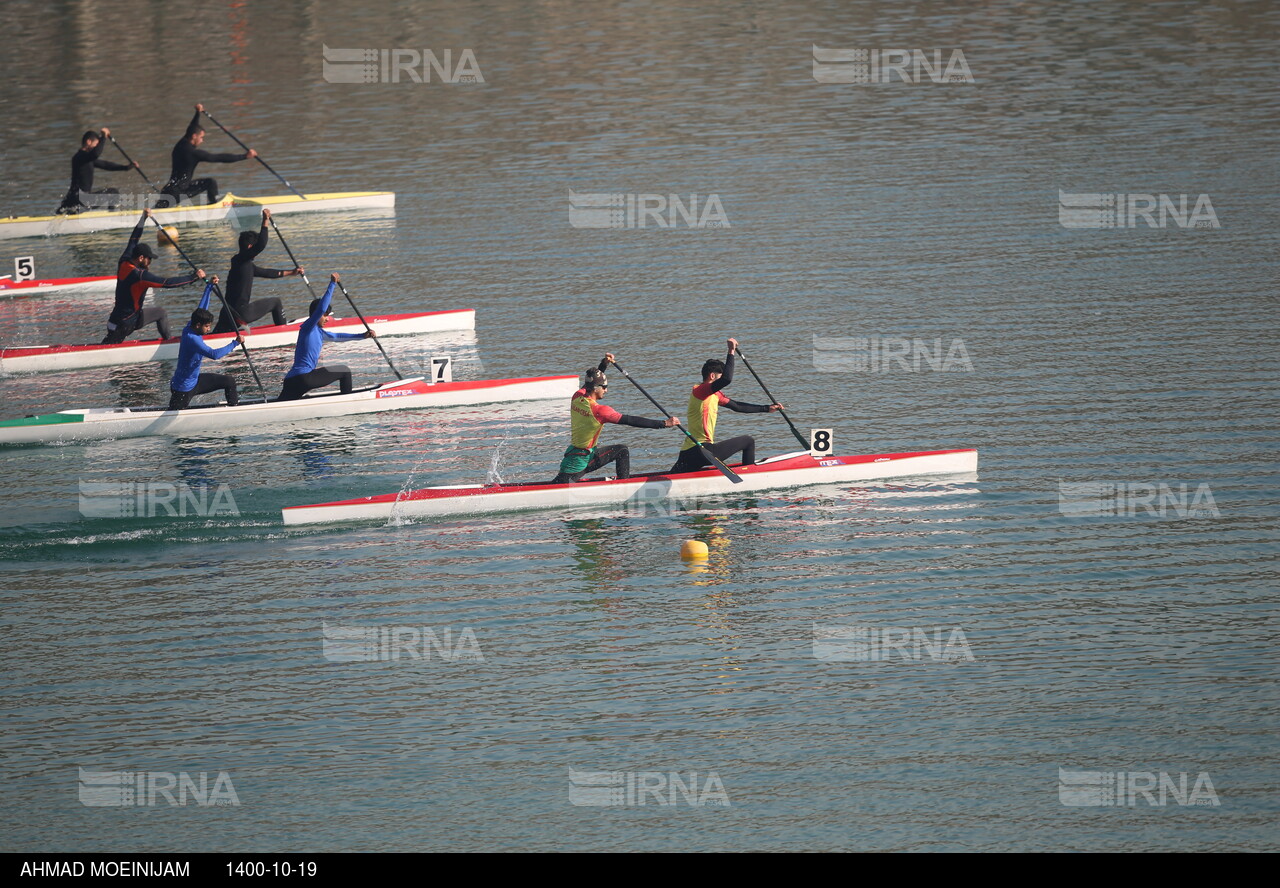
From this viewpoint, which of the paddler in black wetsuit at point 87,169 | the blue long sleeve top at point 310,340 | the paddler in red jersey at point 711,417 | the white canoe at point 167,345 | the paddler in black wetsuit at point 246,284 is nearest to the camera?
the paddler in red jersey at point 711,417

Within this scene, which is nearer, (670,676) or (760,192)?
(670,676)

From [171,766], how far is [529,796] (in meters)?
3.27

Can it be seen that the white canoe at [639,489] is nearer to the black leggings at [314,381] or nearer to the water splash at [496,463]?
the water splash at [496,463]

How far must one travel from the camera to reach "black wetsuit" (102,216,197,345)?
85.1 feet

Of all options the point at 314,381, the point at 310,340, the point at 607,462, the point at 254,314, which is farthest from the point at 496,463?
the point at 254,314

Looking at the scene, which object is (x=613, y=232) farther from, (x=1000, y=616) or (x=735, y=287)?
(x=1000, y=616)

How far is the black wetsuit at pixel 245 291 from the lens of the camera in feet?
84.9

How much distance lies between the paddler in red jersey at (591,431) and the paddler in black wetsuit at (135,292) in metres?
9.30

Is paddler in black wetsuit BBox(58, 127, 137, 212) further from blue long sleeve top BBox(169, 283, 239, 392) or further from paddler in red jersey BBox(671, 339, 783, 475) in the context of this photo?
paddler in red jersey BBox(671, 339, 783, 475)

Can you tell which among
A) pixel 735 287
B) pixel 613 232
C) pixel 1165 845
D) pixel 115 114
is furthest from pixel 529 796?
pixel 115 114

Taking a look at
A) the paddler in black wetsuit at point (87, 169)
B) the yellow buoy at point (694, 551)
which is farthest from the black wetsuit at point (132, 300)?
the yellow buoy at point (694, 551)

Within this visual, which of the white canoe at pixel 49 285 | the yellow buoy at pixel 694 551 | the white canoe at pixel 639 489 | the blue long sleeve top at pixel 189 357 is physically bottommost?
the yellow buoy at pixel 694 551

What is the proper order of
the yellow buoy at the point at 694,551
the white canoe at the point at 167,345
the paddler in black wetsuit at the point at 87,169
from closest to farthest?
the yellow buoy at the point at 694,551
the white canoe at the point at 167,345
the paddler in black wetsuit at the point at 87,169

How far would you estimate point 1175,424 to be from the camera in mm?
21266
